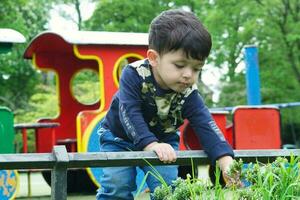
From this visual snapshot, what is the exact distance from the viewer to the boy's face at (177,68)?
2570 millimetres

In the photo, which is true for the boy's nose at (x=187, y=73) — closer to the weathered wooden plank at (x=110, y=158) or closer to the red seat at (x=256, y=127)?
the weathered wooden plank at (x=110, y=158)

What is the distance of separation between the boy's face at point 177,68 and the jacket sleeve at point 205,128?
0.56ft

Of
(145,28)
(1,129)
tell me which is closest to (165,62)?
(1,129)

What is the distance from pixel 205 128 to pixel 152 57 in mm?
390

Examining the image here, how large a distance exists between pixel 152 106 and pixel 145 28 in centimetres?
1750

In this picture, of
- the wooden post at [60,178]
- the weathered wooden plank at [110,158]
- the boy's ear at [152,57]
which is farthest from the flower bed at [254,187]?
the boy's ear at [152,57]

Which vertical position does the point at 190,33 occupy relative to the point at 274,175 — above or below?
above

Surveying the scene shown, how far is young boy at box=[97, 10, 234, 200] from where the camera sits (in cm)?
255

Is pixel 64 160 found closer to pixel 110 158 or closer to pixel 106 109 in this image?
pixel 110 158

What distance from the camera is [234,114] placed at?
7297 millimetres

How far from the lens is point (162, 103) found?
2.81m

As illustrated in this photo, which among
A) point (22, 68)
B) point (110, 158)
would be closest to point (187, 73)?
point (110, 158)

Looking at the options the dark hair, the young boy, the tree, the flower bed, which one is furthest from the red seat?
the tree

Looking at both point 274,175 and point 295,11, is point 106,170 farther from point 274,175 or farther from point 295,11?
point 295,11
